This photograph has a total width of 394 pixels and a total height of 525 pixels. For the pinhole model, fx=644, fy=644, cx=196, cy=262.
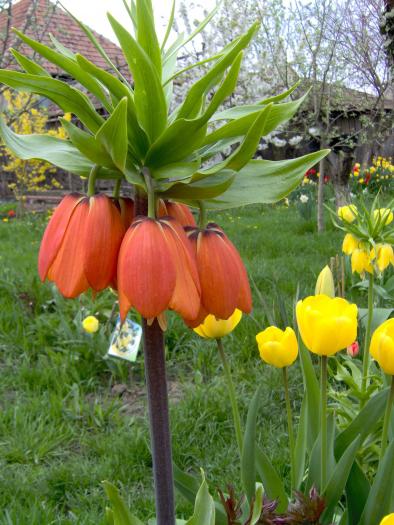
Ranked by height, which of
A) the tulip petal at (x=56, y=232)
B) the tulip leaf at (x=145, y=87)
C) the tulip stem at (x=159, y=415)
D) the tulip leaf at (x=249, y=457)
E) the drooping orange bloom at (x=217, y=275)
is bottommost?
the tulip leaf at (x=249, y=457)

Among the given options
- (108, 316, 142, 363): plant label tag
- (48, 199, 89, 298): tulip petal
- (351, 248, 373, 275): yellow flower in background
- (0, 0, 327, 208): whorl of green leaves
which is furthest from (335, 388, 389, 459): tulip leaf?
(108, 316, 142, 363): plant label tag

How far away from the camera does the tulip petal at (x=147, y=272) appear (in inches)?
26.4

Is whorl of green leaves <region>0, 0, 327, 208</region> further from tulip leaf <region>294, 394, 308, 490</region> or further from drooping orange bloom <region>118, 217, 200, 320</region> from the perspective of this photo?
tulip leaf <region>294, 394, 308, 490</region>

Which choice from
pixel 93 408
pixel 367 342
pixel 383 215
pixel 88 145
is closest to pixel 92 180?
pixel 88 145

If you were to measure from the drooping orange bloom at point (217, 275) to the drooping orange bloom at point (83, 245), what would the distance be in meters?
0.10

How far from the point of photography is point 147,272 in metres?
0.67

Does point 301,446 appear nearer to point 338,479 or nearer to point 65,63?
point 338,479

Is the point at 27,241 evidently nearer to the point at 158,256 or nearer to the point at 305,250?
the point at 305,250

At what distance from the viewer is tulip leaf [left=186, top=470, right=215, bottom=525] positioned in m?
0.89

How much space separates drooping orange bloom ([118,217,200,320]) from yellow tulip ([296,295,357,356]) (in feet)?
0.79

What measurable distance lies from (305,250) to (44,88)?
4.29 m

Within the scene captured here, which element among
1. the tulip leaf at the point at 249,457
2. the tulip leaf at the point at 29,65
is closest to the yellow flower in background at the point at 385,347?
the tulip leaf at the point at 249,457

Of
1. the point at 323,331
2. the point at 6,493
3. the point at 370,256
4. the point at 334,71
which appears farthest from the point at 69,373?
the point at 334,71

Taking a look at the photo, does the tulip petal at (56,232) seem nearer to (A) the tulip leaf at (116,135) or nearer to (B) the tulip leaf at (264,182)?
(A) the tulip leaf at (116,135)
